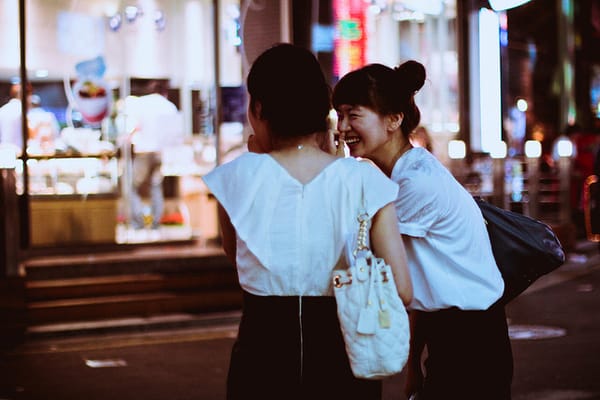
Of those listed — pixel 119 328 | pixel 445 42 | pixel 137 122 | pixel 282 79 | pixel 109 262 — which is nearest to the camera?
pixel 282 79

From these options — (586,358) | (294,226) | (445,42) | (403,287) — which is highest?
(445,42)

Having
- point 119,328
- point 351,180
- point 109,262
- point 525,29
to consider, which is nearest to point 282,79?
point 351,180

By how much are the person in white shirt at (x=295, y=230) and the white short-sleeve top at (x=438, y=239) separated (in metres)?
0.52

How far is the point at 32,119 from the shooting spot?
1218 centimetres

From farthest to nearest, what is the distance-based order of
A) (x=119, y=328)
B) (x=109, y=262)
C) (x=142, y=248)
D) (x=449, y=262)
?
(x=142, y=248) < (x=109, y=262) < (x=119, y=328) < (x=449, y=262)

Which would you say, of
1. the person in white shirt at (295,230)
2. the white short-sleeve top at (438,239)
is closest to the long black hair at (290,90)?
the person in white shirt at (295,230)

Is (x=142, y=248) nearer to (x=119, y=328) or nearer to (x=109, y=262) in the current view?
(x=109, y=262)

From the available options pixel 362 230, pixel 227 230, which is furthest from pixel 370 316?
pixel 227 230

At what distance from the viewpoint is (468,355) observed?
133 inches

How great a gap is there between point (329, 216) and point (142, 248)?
977 cm

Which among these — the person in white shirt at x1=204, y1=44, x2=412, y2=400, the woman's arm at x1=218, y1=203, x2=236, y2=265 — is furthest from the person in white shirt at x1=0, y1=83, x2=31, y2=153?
the person in white shirt at x1=204, y1=44, x2=412, y2=400

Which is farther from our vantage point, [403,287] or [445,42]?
[445,42]

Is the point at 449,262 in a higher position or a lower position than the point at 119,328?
higher

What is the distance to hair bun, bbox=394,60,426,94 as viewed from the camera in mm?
3169
